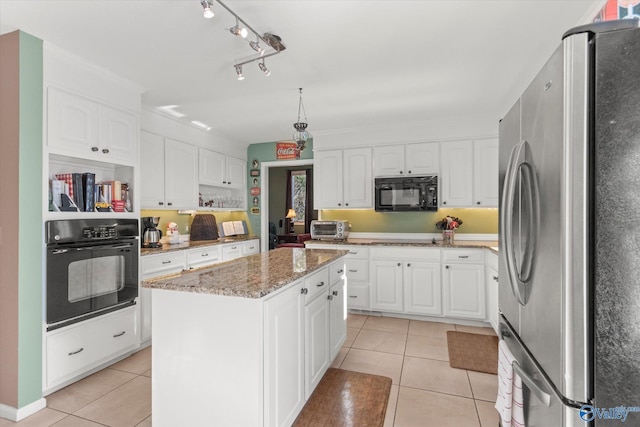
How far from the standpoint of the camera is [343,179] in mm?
4582

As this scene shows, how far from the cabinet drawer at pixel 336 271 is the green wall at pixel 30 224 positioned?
2032 mm

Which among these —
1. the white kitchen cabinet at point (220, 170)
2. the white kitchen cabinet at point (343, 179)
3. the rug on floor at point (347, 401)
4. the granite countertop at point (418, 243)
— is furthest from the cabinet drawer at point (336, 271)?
the white kitchen cabinet at point (220, 170)

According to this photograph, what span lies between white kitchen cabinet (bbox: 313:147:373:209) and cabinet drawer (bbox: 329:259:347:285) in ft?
5.76

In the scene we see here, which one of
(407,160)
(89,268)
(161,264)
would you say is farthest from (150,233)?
(407,160)

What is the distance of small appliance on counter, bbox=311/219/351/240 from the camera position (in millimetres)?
4398

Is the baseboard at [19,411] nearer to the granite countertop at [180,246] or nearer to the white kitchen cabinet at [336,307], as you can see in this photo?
the granite countertop at [180,246]

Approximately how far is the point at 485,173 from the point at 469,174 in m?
0.18

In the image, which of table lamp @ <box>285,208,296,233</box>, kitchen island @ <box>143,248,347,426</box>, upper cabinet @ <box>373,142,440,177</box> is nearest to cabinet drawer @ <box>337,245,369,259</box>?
upper cabinet @ <box>373,142,440,177</box>

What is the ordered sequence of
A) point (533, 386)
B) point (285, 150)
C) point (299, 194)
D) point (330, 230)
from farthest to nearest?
1. point (299, 194)
2. point (285, 150)
3. point (330, 230)
4. point (533, 386)

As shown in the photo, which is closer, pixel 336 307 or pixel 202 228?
pixel 336 307

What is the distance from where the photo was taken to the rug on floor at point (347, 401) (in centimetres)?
203

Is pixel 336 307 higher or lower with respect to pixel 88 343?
higher

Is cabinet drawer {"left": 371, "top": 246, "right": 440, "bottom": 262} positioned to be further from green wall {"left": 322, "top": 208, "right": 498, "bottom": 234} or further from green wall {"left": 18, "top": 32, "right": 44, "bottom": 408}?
green wall {"left": 18, "top": 32, "right": 44, "bottom": 408}

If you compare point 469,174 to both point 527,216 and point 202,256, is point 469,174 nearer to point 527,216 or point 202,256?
point 527,216
